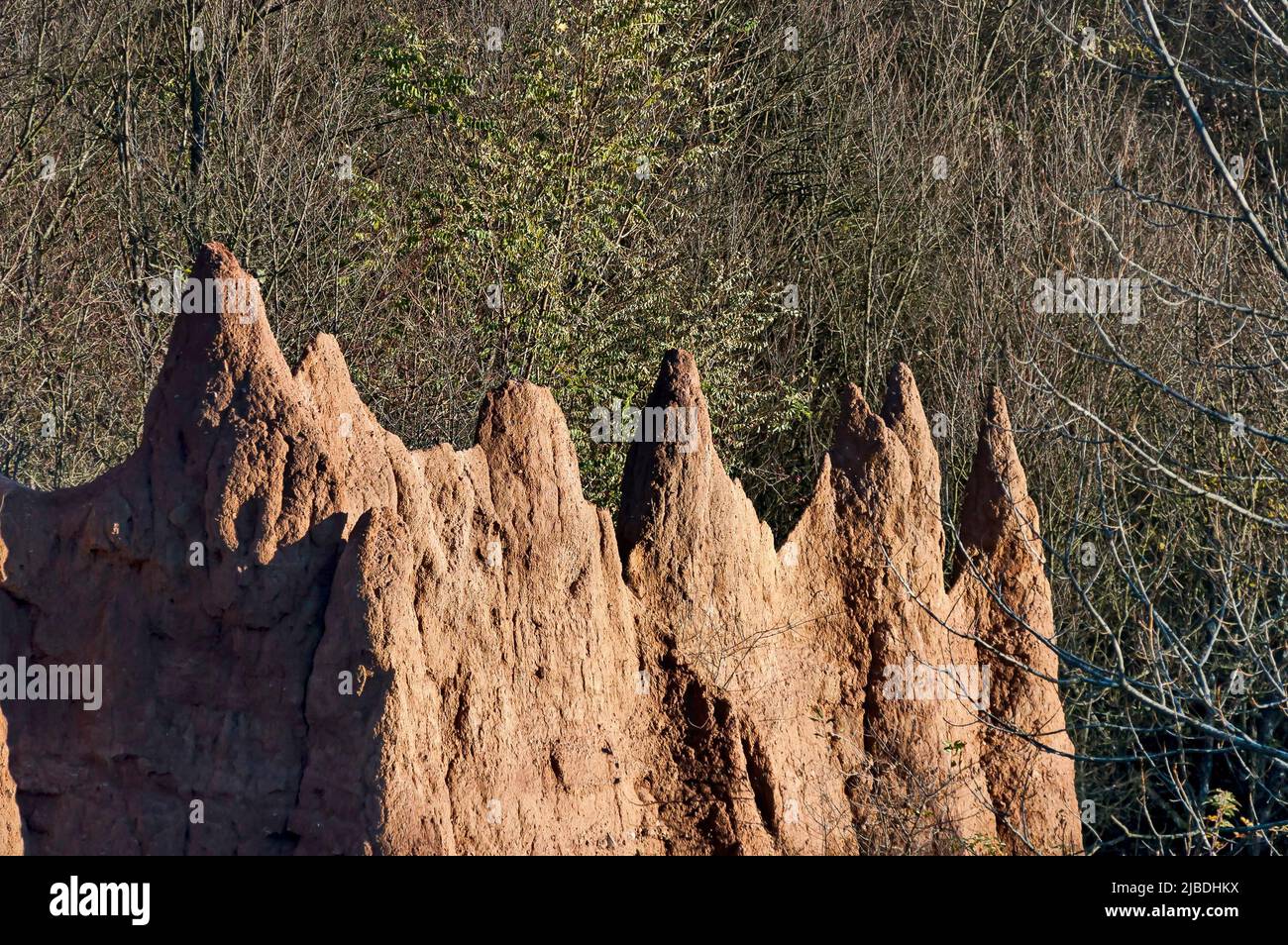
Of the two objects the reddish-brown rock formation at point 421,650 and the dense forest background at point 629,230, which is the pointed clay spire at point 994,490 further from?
the dense forest background at point 629,230

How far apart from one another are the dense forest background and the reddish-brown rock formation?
5.83 m

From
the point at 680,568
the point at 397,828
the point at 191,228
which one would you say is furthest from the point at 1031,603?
the point at 191,228

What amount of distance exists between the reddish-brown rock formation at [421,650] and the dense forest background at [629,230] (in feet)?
19.1

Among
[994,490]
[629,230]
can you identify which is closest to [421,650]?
[994,490]

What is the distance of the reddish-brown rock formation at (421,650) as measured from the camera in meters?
6.99

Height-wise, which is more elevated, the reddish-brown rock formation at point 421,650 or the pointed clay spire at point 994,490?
the pointed clay spire at point 994,490

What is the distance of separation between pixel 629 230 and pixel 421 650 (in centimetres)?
1090

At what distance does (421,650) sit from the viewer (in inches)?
280

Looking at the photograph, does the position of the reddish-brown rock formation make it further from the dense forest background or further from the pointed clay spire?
the dense forest background

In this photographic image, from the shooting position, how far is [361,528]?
6.95m

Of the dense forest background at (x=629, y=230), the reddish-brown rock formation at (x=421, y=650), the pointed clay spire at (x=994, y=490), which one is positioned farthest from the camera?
the dense forest background at (x=629, y=230)

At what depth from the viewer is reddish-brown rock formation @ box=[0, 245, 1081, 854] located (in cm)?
699

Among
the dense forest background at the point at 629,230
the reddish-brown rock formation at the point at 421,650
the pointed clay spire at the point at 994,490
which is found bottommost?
the reddish-brown rock formation at the point at 421,650

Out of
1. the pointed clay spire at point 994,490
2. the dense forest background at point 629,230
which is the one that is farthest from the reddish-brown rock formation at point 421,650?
the dense forest background at point 629,230
